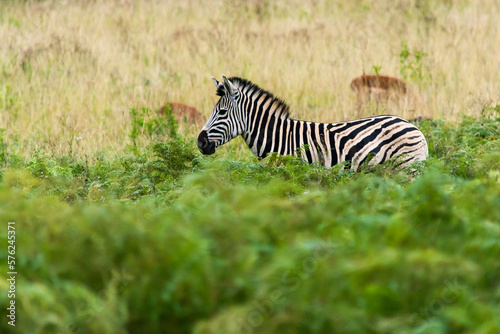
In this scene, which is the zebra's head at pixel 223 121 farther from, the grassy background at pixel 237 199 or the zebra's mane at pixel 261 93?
the grassy background at pixel 237 199

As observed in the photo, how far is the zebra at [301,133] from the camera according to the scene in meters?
7.56

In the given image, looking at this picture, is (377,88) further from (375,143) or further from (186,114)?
(375,143)

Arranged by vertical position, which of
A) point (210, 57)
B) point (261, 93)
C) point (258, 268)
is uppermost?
point (210, 57)

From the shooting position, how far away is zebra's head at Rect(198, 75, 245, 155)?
7.95m

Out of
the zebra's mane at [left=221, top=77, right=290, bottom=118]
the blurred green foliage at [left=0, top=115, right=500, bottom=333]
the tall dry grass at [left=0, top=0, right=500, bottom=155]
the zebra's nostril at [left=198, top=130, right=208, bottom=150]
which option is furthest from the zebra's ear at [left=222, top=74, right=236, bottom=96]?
the blurred green foliage at [left=0, top=115, right=500, bottom=333]

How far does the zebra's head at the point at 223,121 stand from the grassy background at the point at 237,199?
34 centimetres

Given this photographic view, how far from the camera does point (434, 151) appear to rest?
8773 mm

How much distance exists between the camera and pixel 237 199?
286cm

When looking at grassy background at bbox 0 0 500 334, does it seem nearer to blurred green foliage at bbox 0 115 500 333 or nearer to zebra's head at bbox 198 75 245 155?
blurred green foliage at bbox 0 115 500 333

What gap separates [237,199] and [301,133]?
5162 millimetres

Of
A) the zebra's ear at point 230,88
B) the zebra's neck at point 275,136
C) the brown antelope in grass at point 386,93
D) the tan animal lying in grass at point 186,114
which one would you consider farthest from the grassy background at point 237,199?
the zebra's ear at point 230,88

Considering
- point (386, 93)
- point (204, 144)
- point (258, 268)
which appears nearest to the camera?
point (258, 268)

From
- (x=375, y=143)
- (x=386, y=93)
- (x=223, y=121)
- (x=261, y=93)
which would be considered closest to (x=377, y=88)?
(x=386, y=93)

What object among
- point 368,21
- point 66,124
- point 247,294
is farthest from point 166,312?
point 368,21
